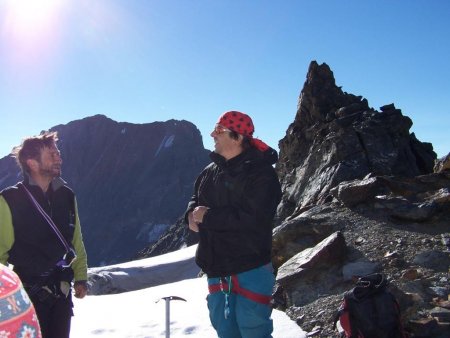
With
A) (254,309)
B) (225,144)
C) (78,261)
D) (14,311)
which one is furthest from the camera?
(78,261)

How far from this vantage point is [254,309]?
3.28m

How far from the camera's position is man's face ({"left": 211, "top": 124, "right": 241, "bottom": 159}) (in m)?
3.66

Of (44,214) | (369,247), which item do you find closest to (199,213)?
(44,214)

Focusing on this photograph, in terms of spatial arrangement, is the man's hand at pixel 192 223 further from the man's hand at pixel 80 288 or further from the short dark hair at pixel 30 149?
the short dark hair at pixel 30 149

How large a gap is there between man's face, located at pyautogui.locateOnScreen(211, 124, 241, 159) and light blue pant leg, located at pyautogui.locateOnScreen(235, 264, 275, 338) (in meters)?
1.02

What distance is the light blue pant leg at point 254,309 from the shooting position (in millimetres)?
3273

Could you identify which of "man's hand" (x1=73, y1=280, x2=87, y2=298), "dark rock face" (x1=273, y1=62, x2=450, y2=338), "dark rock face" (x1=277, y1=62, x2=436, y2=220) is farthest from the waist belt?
"dark rock face" (x1=277, y1=62, x2=436, y2=220)

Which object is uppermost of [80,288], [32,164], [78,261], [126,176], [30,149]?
[126,176]

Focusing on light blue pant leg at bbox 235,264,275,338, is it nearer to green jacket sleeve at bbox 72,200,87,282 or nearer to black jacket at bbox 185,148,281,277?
black jacket at bbox 185,148,281,277

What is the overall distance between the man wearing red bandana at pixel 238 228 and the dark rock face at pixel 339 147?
11020mm

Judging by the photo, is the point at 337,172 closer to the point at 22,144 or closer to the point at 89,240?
the point at 22,144

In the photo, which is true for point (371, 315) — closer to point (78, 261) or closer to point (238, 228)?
point (238, 228)

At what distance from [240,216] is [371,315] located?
1706 millimetres

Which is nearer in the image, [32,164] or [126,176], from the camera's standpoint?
[32,164]
